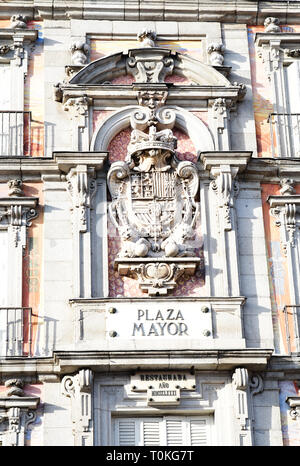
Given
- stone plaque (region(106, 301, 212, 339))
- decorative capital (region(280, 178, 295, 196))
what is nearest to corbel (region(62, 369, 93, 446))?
stone plaque (region(106, 301, 212, 339))

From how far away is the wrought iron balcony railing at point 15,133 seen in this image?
976 inches

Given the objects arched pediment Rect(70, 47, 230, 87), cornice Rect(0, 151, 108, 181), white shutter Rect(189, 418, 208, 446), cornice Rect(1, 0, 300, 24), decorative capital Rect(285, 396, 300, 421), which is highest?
cornice Rect(1, 0, 300, 24)

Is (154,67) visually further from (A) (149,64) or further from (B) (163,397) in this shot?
(B) (163,397)

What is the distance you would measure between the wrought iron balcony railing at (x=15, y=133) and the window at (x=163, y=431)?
5.19 metres

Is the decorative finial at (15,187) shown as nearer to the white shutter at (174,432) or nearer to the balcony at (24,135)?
the balcony at (24,135)

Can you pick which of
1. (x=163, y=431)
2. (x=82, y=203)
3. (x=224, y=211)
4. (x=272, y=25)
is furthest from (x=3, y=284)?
(x=272, y=25)

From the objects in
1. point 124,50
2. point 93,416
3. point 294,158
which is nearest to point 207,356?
point 93,416

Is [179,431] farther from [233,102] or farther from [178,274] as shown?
[233,102]

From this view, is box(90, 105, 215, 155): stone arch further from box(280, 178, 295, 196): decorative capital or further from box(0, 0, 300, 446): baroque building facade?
box(280, 178, 295, 196): decorative capital

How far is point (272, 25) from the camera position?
2634 cm

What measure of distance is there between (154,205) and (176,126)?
1689 mm

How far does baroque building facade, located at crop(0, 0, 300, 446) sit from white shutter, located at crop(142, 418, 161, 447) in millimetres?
26

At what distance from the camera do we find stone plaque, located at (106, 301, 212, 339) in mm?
22938

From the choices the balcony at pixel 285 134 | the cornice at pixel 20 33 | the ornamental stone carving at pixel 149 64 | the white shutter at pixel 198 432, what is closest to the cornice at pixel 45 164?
the ornamental stone carving at pixel 149 64
